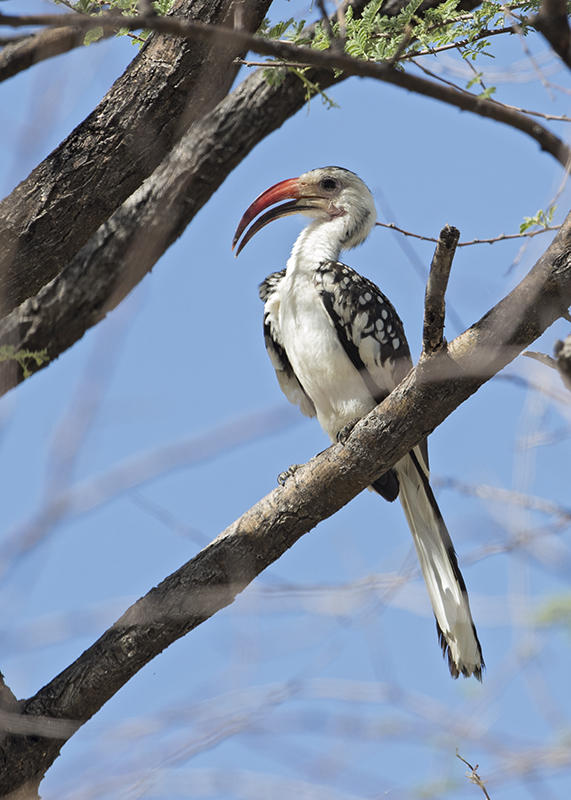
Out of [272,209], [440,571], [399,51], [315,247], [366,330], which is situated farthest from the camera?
[272,209]

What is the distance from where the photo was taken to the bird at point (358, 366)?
3.86 meters

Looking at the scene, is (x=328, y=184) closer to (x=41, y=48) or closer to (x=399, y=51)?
(x=41, y=48)

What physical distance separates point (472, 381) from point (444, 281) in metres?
0.42

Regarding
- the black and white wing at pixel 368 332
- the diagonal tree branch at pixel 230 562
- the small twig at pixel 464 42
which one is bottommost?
the diagonal tree branch at pixel 230 562

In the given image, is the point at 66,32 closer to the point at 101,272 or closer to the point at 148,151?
the point at 148,151

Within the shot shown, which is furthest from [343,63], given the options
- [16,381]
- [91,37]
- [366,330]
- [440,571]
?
[440,571]

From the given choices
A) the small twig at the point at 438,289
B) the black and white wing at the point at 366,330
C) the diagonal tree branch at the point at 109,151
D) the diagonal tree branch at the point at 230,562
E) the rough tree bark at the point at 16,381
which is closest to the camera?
the small twig at the point at 438,289

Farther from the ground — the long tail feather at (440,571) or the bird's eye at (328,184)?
the bird's eye at (328,184)

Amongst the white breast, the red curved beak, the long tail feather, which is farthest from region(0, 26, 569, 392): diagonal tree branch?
the long tail feather

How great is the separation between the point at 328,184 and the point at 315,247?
601 mm

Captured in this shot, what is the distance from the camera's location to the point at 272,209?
16.0 feet

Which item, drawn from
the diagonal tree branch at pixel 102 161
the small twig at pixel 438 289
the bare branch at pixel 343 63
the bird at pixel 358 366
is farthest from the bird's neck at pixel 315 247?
the bare branch at pixel 343 63

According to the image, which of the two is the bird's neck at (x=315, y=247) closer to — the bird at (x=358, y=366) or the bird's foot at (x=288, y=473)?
the bird at (x=358, y=366)

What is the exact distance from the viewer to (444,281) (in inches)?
99.3
